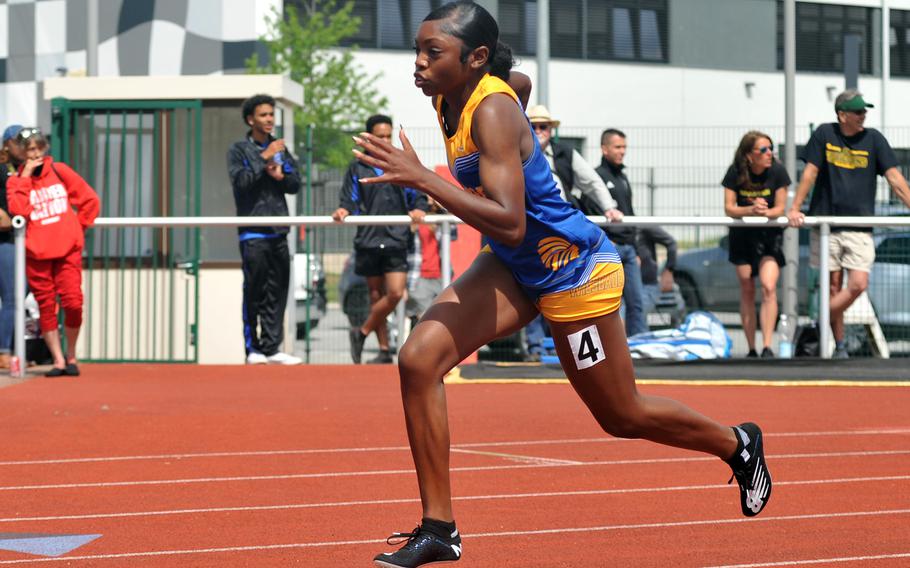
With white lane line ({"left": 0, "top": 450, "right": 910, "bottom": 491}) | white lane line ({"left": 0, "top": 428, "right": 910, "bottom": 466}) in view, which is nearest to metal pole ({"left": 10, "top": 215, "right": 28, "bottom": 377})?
white lane line ({"left": 0, "top": 428, "right": 910, "bottom": 466})

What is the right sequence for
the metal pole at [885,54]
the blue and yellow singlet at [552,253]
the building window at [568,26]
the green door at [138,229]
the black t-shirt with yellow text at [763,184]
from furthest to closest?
the metal pole at [885,54] → the building window at [568,26] → the green door at [138,229] → the black t-shirt with yellow text at [763,184] → the blue and yellow singlet at [552,253]

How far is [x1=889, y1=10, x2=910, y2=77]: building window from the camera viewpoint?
45344mm

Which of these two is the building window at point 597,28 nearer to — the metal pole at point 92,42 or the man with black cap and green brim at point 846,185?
the metal pole at point 92,42

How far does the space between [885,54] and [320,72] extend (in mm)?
17808

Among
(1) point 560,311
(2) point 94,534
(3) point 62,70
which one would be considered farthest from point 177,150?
(3) point 62,70

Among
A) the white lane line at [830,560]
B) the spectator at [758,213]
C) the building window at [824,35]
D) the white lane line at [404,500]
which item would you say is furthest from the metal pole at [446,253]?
the building window at [824,35]

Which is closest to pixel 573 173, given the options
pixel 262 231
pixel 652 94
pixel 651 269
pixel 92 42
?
pixel 651 269

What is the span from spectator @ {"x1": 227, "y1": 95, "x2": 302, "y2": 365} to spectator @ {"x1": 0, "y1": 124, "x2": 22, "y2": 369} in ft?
6.07

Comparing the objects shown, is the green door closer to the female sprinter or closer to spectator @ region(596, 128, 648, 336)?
spectator @ region(596, 128, 648, 336)

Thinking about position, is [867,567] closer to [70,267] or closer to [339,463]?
[339,463]

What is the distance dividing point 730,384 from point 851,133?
233 centimetres

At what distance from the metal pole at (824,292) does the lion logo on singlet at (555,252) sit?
7685mm

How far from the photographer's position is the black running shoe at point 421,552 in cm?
509

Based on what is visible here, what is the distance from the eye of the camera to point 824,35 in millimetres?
44375
